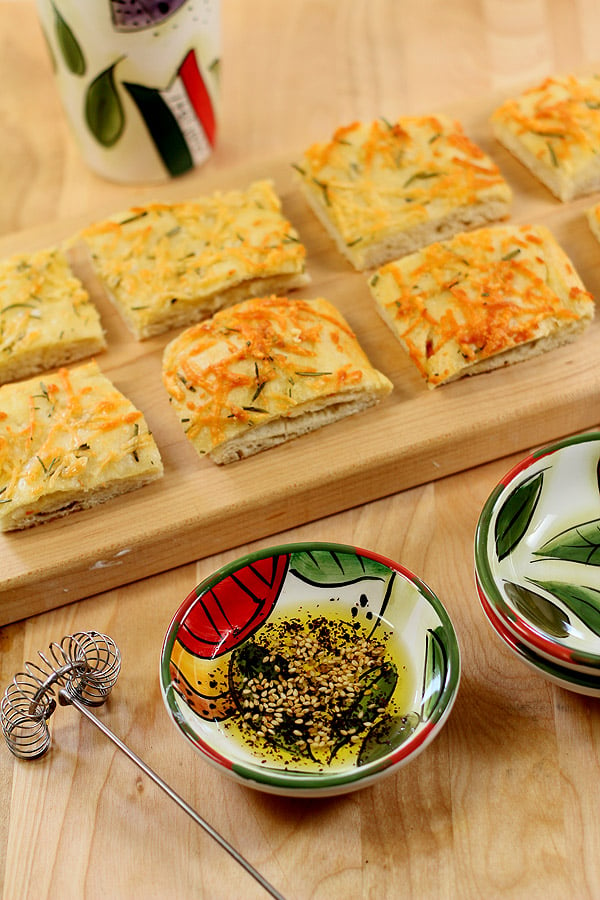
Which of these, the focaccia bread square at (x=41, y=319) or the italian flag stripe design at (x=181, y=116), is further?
the italian flag stripe design at (x=181, y=116)

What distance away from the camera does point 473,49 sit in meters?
4.75

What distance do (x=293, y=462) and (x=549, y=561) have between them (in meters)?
0.83

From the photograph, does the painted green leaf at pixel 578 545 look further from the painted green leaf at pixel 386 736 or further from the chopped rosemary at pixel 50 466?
the chopped rosemary at pixel 50 466

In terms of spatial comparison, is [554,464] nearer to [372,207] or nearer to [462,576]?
[462,576]

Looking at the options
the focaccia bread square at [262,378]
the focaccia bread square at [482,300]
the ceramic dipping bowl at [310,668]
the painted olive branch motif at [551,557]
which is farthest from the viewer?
the focaccia bread square at [482,300]

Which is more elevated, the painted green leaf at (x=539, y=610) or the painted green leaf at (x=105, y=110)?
the painted green leaf at (x=105, y=110)

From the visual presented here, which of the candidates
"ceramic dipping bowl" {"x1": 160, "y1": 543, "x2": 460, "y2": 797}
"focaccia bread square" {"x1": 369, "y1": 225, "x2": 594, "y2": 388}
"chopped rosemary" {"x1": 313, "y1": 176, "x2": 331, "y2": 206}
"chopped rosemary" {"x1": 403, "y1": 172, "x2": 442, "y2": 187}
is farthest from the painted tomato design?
"chopped rosemary" {"x1": 403, "y1": 172, "x2": 442, "y2": 187}


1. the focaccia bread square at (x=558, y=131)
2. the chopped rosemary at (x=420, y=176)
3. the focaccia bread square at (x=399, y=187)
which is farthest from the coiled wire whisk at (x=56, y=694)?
the focaccia bread square at (x=558, y=131)

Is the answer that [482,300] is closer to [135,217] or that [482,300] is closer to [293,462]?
[293,462]

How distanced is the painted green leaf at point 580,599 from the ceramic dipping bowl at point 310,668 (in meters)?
0.37

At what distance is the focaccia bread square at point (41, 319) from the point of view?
3291mm

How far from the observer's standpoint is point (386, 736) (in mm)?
2389

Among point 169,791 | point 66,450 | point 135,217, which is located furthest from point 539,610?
point 135,217

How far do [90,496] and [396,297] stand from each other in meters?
1.20
